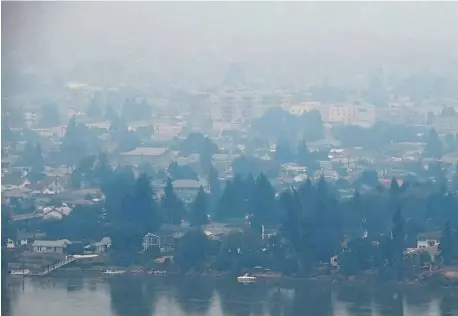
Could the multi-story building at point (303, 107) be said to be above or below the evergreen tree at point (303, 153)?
above

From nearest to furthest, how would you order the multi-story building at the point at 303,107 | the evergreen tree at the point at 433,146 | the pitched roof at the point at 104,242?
the evergreen tree at the point at 433,146, the multi-story building at the point at 303,107, the pitched roof at the point at 104,242

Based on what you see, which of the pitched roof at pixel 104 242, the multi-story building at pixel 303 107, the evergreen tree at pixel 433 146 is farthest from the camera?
the pitched roof at pixel 104 242

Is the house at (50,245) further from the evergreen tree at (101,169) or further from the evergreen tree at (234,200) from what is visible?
the evergreen tree at (234,200)

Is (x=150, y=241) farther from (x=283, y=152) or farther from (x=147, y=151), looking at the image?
(x=283, y=152)

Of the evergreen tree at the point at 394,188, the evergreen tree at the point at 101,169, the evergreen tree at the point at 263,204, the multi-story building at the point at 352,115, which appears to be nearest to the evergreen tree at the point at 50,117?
the evergreen tree at the point at 101,169

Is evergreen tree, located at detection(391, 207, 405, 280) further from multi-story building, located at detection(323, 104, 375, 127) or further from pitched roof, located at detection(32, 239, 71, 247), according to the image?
pitched roof, located at detection(32, 239, 71, 247)

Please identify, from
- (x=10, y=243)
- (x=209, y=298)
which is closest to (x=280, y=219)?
(x=209, y=298)

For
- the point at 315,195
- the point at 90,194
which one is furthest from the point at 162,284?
the point at 315,195
